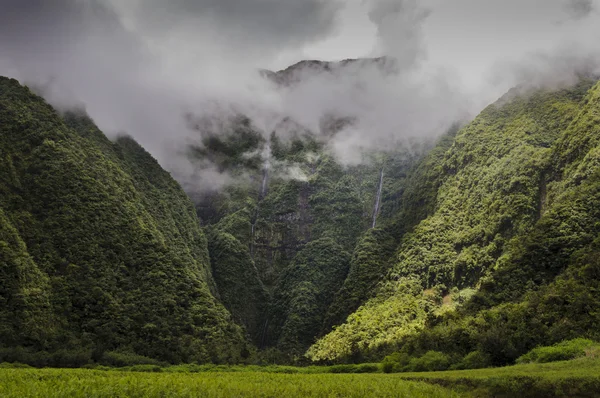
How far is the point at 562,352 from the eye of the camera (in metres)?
37.8

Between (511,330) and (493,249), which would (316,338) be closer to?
(493,249)

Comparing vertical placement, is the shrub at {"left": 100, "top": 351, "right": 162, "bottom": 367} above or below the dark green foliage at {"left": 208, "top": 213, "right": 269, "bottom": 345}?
below

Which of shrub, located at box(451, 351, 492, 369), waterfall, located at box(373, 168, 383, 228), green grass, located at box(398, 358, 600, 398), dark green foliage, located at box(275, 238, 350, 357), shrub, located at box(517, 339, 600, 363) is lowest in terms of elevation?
shrub, located at box(451, 351, 492, 369)

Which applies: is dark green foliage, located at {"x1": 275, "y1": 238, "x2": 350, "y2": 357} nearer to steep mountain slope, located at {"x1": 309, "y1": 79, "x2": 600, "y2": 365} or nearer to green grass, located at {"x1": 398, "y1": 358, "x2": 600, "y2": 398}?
steep mountain slope, located at {"x1": 309, "y1": 79, "x2": 600, "y2": 365}

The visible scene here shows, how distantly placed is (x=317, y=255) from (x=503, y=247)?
62896mm

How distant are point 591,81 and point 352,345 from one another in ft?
287

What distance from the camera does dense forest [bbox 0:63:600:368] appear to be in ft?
210

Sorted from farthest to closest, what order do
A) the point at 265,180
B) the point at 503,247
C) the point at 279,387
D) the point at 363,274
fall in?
the point at 265,180
the point at 363,274
the point at 503,247
the point at 279,387

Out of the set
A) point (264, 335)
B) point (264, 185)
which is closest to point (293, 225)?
point (264, 185)

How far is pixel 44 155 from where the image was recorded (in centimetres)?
9094

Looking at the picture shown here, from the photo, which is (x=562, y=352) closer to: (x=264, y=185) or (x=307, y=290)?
(x=307, y=290)

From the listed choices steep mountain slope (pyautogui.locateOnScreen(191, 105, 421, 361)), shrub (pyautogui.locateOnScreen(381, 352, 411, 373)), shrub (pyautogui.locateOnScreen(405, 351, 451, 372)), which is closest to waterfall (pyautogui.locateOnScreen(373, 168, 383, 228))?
steep mountain slope (pyautogui.locateOnScreen(191, 105, 421, 361))

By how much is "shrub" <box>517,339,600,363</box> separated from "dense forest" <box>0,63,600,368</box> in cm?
461

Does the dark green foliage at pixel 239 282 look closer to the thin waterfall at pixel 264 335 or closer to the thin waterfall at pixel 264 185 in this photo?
the thin waterfall at pixel 264 335
